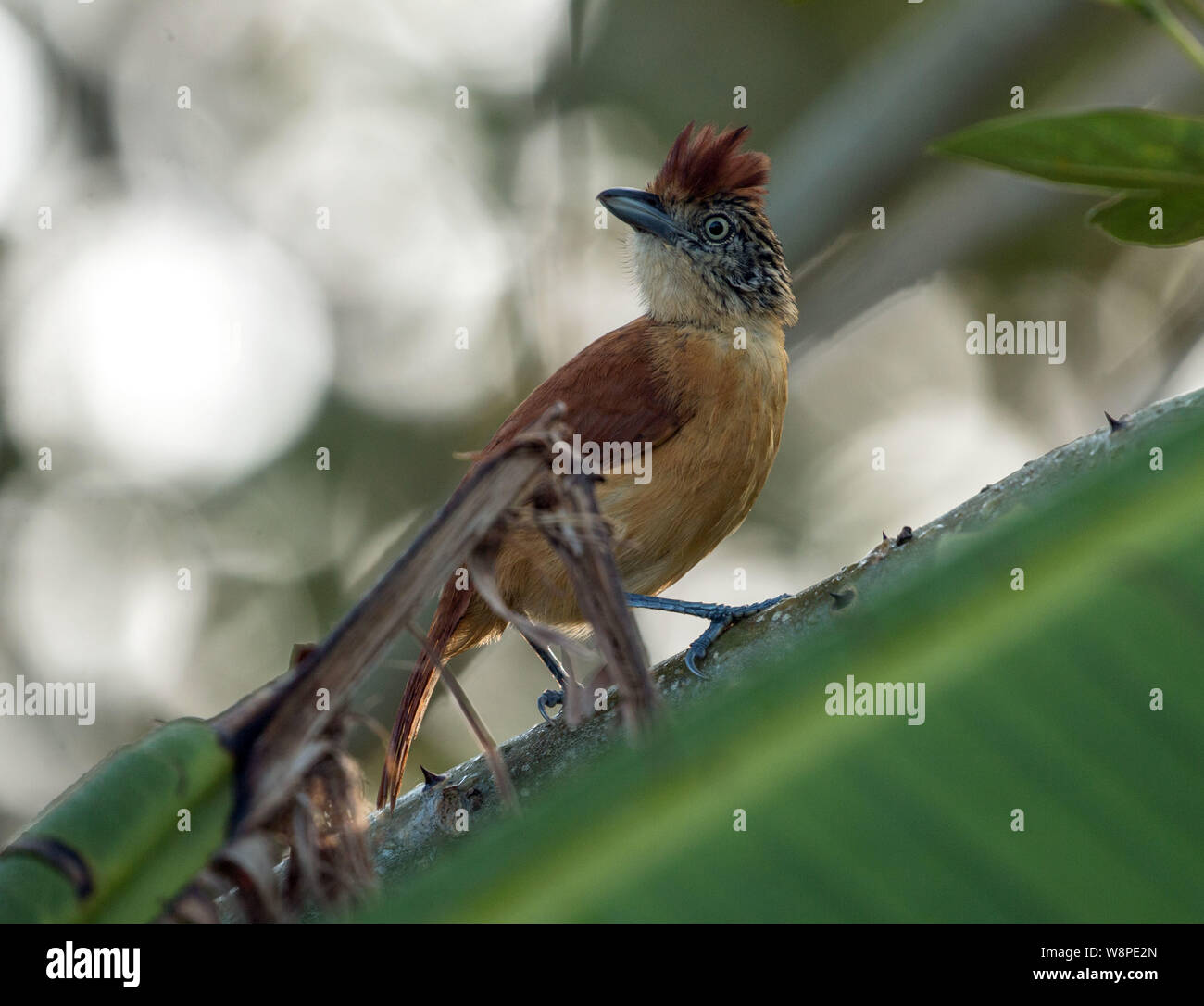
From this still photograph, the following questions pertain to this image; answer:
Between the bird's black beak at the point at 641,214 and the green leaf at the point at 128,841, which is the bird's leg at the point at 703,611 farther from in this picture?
the bird's black beak at the point at 641,214

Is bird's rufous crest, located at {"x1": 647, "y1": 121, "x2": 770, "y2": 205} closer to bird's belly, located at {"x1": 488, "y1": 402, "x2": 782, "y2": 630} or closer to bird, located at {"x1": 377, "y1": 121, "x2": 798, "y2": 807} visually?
bird, located at {"x1": 377, "y1": 121, "x2": 798, "y2": 807}

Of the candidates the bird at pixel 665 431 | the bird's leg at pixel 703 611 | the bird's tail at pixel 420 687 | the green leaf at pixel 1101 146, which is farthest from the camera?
the bird at pixel 665 431

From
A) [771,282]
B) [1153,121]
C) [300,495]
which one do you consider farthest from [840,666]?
[300,495]

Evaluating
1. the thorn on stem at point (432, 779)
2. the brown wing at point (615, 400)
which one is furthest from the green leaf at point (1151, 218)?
the brown wing at point (615, 400)

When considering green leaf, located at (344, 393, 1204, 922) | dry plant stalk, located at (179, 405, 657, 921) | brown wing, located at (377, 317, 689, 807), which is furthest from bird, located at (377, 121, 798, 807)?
green leaf, located at (344, 393, 1204, 922)

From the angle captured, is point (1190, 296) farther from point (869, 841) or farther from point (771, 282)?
point (869, 841)

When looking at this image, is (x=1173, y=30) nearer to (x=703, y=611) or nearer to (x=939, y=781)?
(x=939, y=781)

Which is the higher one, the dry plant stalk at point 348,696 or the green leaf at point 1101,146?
the green leaf at point 1101,146

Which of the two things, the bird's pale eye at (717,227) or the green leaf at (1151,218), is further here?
the bird's pale eye at (717,227)

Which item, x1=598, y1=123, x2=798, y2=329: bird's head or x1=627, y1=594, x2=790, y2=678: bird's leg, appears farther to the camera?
x1=598, y1=123, x2=798, y2=329: bird's head
